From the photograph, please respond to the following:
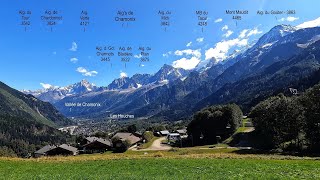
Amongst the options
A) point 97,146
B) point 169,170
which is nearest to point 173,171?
point 169,170

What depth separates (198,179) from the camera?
1187 inches

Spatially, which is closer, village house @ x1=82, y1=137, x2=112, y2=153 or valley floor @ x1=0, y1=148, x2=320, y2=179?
valley floor @ x1=0, y1=148, x2=320, y2=179

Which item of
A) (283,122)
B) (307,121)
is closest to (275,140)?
(283,122)

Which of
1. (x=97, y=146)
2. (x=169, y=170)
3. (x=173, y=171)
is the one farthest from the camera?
(x=97, y=146)

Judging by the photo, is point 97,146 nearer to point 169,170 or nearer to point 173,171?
point 169,170

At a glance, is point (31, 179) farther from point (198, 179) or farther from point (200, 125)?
point (200, 125)

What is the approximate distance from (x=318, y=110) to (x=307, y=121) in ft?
13.7

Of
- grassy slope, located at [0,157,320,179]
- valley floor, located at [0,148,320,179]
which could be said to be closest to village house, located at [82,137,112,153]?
valley floor, located at [0,148,320,179]

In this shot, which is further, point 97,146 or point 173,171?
point 97,146

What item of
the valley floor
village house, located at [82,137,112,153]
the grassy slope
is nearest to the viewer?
the grassy slope

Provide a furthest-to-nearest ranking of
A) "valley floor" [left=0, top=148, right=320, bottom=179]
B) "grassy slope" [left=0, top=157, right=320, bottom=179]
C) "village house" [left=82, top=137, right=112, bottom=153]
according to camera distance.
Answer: "village house" [left=82, top=137, right=112, bottom=153] → "valley floor" [left=0, top=148, right=320, bottom=179] → "grassy slope" [left=0, top=157, right=320, bottom=179]

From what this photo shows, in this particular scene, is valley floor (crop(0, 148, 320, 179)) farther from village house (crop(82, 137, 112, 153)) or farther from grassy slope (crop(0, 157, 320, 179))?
village house (crop(82, 137, 112, 153))

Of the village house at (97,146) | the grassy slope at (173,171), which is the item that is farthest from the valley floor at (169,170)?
the village house at (97,146)

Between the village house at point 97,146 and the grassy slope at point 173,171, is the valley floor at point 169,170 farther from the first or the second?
the village house at point 97,146
